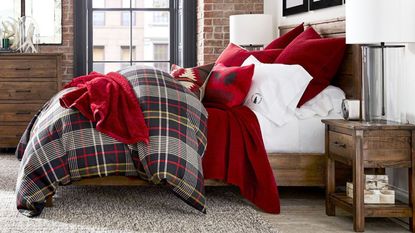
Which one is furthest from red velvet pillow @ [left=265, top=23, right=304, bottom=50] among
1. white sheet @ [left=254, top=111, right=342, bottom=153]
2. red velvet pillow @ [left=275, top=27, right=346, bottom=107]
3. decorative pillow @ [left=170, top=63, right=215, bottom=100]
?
white sheet @ [left=254, top=111, right=342, bottom=153]

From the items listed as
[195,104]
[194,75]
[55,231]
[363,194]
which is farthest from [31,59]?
[363,194]

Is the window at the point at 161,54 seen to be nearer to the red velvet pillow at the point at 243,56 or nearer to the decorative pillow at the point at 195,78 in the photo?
the red velvet pillow at the point at 243,56

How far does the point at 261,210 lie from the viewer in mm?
4516

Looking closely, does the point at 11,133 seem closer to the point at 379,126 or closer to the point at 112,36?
the point at 112,36

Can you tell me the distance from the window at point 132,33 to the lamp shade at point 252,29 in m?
1.33

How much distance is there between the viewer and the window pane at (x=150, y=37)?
8164mm

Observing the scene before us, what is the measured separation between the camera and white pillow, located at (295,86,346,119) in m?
4.82

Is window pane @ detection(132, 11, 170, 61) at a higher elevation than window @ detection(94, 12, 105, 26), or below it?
below

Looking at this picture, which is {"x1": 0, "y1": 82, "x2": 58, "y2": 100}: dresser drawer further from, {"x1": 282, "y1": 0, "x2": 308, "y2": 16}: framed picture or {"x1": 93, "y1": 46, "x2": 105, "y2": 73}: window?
{"x1": 282, "y1": 0, "x2": 308, "y2": 16}: framed picture

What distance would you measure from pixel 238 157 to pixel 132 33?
3.87 metres

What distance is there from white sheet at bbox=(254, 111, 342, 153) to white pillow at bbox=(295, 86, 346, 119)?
0.24 feet

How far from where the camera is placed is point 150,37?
8188mm

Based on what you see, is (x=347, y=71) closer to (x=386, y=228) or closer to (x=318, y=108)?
(x=318, y=108)

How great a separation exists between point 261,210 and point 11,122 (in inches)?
136
